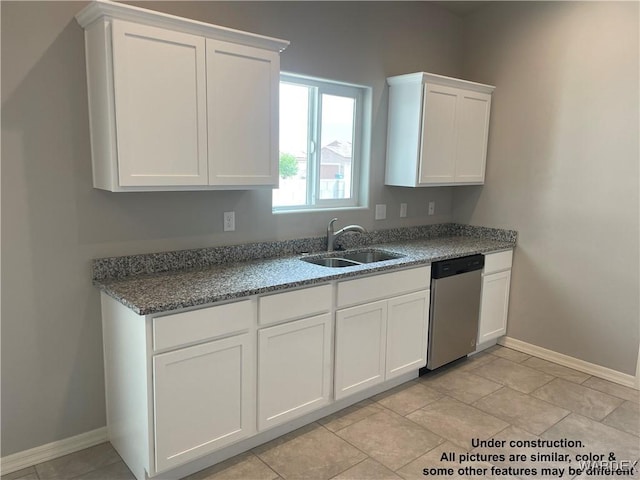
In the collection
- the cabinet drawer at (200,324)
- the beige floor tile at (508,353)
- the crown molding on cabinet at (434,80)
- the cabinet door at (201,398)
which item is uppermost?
the crown molding on cabinet at (434,80)

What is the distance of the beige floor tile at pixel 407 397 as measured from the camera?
294 centimetres

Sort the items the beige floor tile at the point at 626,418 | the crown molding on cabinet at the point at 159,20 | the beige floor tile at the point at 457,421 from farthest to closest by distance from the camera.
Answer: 1. the beige floor tile at the point at 626,418
2. the beige floor tile at the point at 457,421
3. the crown molding on cabinet at the point at 159,20

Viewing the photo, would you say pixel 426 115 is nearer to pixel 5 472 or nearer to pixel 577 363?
pixel 577 363

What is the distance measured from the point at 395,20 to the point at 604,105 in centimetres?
157

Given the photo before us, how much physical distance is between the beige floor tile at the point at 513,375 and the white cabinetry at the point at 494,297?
0.73ft

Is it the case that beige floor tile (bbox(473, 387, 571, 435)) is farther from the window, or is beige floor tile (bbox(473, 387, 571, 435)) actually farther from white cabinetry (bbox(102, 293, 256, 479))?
the window

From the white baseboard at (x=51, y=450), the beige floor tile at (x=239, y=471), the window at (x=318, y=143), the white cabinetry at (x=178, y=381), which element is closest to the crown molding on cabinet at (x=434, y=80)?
the window at (x=318, y=143)

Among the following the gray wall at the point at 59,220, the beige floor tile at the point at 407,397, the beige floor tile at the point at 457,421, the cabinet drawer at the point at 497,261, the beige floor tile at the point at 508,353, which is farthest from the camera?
the beige floor tile at the point at 508,353

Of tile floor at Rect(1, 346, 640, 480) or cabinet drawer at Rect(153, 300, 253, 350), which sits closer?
cabinet drawer at Rect(153, 300, 253, 350)

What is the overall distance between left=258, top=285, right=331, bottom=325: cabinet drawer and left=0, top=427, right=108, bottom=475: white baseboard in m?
1.09

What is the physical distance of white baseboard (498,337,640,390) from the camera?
3.33m

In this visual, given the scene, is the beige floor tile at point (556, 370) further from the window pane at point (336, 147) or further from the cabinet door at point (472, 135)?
the window pane at point (336, 147)

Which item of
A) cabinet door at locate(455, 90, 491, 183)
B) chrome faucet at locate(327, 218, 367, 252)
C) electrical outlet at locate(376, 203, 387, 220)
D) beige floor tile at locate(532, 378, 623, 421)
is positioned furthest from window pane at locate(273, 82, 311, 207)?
beige floor tile at locate(532, 378, 623, 421)

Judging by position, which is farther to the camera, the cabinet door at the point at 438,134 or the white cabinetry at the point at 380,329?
the cabinet door at the point at 438,134
